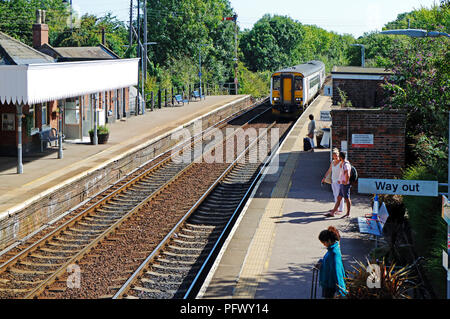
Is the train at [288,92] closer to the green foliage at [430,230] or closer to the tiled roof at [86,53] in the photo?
the tiled roof at [86,53]

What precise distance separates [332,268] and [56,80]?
14.5 meters

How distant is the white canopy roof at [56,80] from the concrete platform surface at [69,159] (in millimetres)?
2176

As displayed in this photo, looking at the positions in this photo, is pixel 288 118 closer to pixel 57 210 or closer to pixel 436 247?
pixel 57 210

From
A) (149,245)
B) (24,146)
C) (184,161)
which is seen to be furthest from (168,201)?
(24,146)

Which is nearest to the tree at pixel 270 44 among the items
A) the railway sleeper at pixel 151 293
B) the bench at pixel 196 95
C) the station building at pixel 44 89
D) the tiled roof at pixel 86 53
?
the bench at pixel 196 95

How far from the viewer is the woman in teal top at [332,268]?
7688 millimetres

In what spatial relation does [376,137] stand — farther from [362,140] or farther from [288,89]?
[288,89]

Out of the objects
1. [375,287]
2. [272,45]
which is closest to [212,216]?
[375,287]

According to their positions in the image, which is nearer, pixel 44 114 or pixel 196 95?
pixel 44 114

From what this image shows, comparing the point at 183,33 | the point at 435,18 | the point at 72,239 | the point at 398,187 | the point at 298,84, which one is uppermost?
the point at 183,33

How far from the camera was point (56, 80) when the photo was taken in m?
20.0

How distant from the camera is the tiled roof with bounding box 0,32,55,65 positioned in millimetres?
21891

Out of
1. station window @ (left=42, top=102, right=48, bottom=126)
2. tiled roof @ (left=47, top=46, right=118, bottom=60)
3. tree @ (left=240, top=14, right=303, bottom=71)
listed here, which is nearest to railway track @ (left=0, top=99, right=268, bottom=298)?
station window @ (left=42, top=102, right=48, bottom=126)

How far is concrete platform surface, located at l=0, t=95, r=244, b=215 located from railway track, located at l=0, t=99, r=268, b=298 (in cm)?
151
